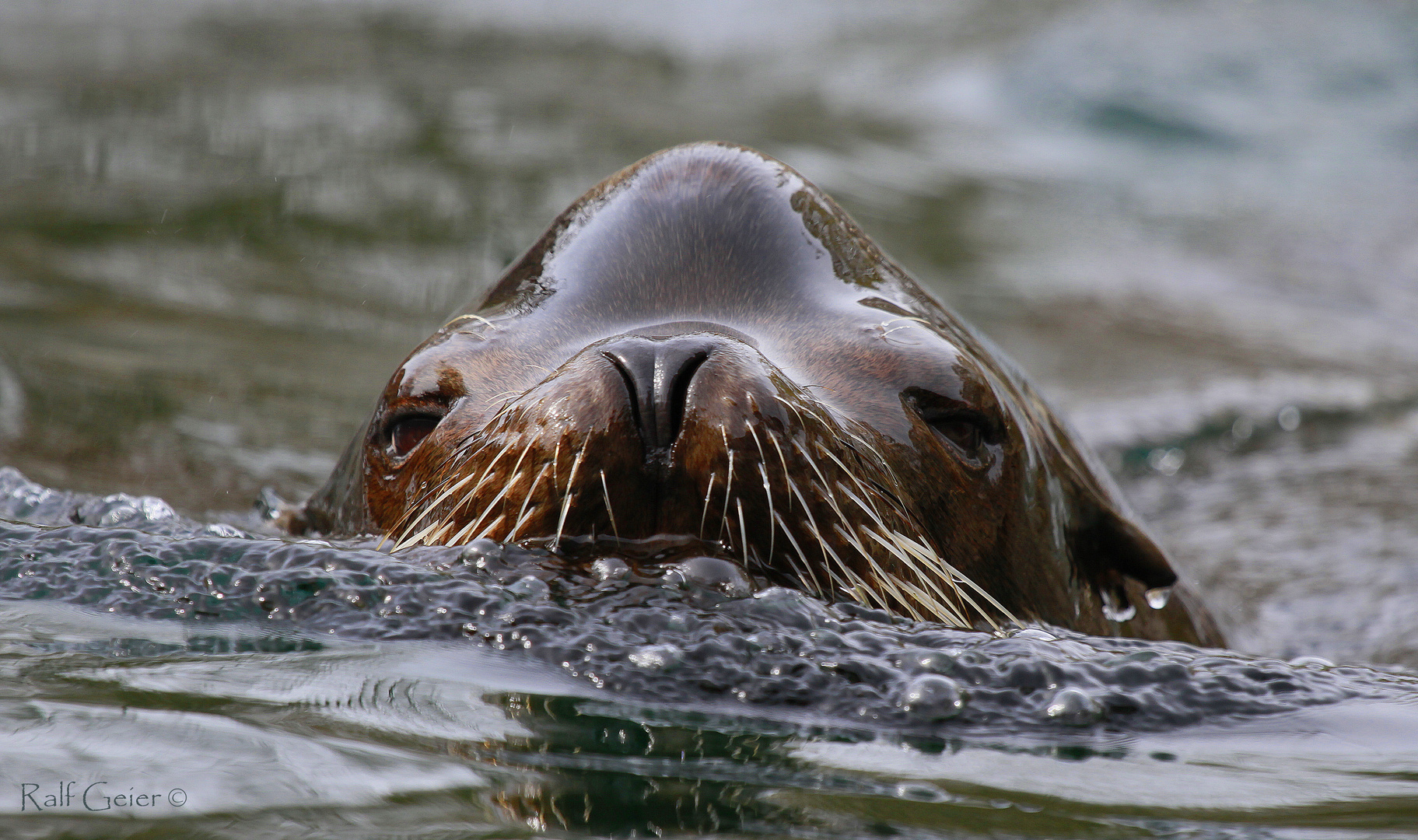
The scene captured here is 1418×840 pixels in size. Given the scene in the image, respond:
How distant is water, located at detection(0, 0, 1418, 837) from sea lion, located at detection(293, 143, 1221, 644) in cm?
14

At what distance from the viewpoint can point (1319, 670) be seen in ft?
9.28

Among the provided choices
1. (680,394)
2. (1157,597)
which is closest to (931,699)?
(680,394)

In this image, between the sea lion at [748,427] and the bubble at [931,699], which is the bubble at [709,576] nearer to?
the sea lion at [748,427]

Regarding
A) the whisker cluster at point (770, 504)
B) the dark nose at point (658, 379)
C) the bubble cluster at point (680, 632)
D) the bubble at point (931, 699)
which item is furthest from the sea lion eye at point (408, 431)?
the bubble at point (931, 699)

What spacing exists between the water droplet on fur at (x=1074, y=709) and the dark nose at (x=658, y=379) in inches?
27.6

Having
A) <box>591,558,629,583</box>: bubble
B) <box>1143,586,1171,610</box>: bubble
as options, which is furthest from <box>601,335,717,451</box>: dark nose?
<box>1143,586,1171,610</box>: bubble

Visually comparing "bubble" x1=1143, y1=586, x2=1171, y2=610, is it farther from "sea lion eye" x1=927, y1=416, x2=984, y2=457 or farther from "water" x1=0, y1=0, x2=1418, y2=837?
"sea lion eye" x1=927, y1=416, x2=984, y2=457

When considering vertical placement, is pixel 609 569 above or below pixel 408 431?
below

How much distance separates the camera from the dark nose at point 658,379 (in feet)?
8.50

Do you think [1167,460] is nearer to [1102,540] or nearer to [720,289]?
[1102,540]

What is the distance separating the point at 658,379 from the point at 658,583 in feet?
1.04

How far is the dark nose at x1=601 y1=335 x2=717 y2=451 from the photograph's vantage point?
259 cm

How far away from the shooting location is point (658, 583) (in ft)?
8.46

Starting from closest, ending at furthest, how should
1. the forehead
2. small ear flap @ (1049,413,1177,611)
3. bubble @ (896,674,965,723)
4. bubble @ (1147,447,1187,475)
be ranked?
bubble @ (896,674,965,723)
the forehead
small ear flap @ (1049,413,1177,611)
bubble @ (1147,447,1187,475)
